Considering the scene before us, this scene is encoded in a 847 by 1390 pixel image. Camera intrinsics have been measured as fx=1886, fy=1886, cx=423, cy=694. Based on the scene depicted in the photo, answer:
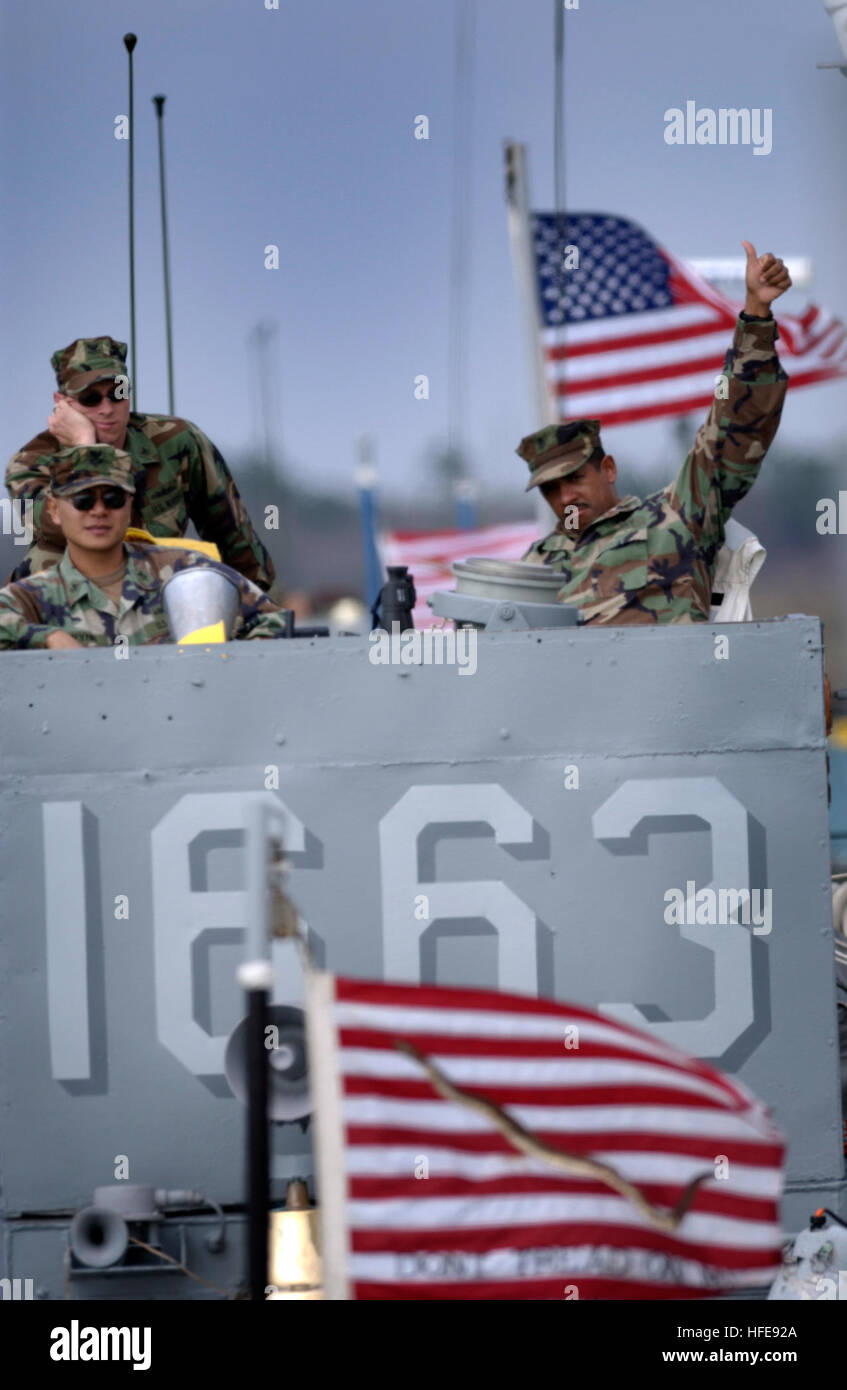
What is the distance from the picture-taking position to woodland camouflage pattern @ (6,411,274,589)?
6.18m

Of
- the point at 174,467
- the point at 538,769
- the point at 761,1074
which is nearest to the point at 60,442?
the point at 174,467

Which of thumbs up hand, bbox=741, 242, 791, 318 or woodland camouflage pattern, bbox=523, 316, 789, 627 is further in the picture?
woodland camouflage pattern, bbox=523, 316, 789, 627

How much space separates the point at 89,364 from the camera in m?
6.15

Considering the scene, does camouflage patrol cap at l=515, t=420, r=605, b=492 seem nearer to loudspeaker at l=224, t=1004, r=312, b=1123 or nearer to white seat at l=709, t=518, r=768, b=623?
white seat at l=709, t=518, r=768, b=623

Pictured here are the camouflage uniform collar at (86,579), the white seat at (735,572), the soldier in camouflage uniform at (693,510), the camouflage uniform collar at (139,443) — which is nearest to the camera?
the camouflage uniform collar at (86,579)

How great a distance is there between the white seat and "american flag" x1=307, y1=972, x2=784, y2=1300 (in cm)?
233

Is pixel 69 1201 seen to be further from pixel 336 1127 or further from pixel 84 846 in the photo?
pixel 336 1127

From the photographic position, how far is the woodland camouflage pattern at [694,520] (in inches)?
218

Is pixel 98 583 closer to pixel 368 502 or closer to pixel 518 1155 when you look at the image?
pixel 518 1155

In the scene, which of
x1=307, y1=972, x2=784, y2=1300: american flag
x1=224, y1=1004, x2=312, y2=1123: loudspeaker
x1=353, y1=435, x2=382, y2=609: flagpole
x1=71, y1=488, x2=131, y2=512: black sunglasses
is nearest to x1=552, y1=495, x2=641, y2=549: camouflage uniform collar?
x1=71, y1=488, x2=131, y2=512: black sunglasses

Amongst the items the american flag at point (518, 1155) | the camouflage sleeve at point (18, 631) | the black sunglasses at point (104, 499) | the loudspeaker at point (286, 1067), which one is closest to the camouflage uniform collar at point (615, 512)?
the black sunglasses at point (104, 499)

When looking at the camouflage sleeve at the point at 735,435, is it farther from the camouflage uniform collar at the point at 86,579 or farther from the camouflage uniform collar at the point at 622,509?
the camouflage uniform collar at the point at 86,579

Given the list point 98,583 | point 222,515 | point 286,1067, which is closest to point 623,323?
point 222,515

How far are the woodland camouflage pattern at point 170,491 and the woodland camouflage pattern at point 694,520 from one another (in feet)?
5.28
